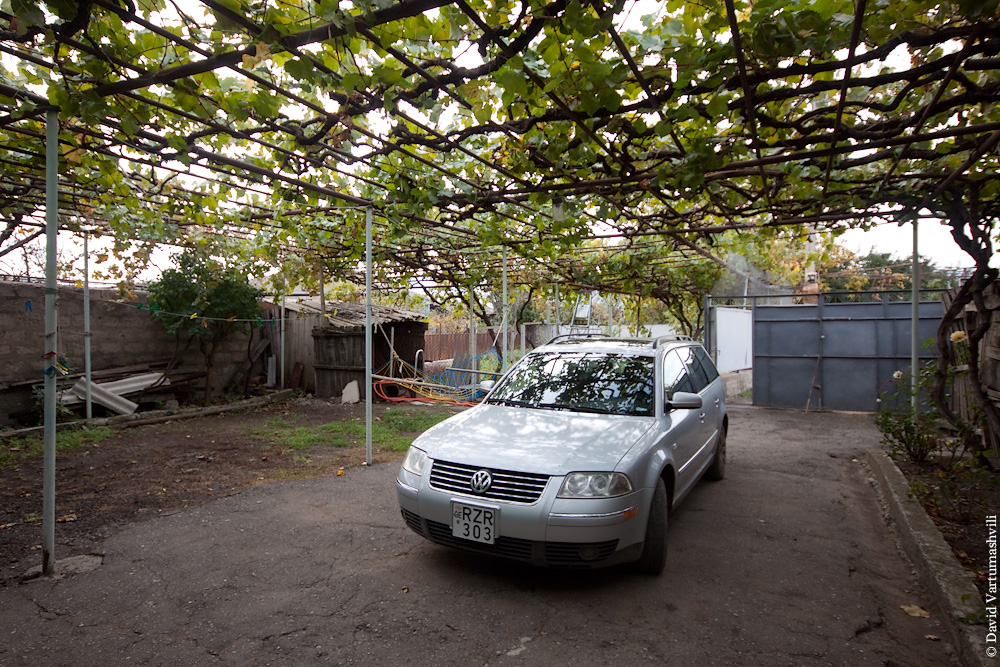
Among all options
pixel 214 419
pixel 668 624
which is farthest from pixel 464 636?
pixel 214 419

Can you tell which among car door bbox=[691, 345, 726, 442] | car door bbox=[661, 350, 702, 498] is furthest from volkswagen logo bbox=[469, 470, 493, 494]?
car door bbox=[691, 345, 726, 442]

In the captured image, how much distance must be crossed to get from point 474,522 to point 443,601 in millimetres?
514

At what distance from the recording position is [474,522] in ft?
10.7

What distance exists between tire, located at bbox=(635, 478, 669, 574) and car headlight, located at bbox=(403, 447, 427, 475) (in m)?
1.55

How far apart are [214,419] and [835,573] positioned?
375 inches

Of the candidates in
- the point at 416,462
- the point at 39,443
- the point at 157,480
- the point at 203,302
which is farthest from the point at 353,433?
the point at 416,462

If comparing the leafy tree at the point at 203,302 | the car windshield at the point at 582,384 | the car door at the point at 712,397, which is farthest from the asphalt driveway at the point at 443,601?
the leafy tree at the point at 203,302

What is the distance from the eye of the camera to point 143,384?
9.48 m

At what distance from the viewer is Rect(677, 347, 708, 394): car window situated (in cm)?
525

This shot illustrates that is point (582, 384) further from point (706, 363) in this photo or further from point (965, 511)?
point (965, 511)

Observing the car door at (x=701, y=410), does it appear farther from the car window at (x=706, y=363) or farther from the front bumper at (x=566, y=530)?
the front bumper at (x=566, y=530)

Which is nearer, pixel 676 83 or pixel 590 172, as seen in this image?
pixel 676 83

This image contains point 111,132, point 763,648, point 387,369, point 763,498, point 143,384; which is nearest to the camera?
point 763,648

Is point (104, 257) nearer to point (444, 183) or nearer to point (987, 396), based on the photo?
point (444, 183)
